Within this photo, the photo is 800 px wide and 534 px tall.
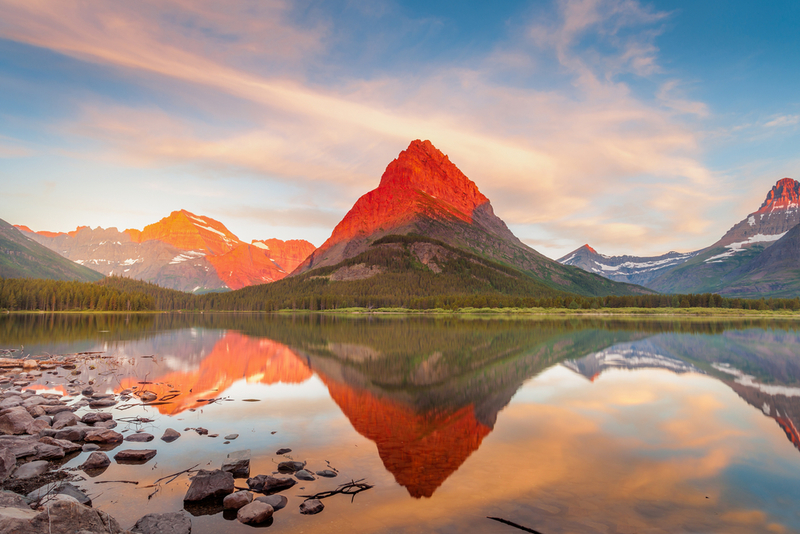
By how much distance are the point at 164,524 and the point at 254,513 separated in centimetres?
213

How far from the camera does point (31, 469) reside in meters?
13.7

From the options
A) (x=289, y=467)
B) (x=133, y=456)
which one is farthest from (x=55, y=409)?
(x=289, y=467)

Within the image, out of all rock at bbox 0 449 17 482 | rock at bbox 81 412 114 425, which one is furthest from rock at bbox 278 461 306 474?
rock at bbox 81 412 114 425

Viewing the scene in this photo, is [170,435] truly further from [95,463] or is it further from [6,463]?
[6,463]

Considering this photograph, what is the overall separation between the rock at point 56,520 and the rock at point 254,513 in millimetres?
2984

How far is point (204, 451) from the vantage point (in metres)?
16.4

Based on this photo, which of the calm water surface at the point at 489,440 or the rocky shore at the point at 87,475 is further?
the calm water surface at the point at 489,440

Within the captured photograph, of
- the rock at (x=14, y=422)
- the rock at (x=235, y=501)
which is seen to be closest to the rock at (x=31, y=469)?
the rock at (x=14, y=422)

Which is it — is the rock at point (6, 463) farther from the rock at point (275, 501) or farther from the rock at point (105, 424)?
the rock at point (275, 501)

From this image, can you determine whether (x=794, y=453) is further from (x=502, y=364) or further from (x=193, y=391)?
(x=193, y=391)

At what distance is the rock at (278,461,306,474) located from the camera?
46.3 feet

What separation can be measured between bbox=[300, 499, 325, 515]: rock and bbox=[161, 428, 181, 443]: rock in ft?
31.3

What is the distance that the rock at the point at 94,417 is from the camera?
19891 millimetres

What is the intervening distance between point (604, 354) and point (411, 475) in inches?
1671
